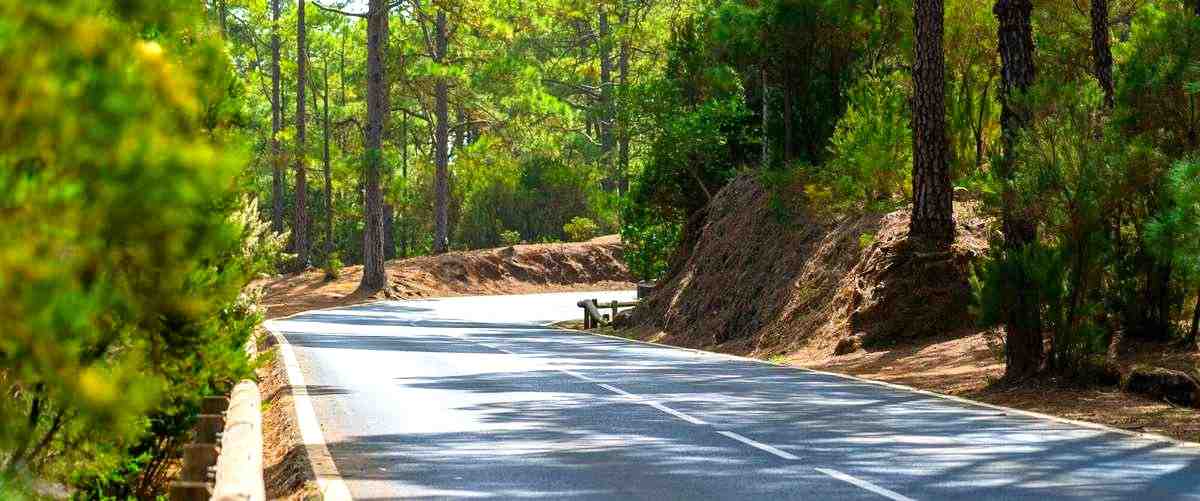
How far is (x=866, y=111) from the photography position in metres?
29.3

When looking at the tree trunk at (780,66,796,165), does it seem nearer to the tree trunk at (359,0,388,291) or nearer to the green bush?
the tree trunk at (359,0,388,291)

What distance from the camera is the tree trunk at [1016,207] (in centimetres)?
1803

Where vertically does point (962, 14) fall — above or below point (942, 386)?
above

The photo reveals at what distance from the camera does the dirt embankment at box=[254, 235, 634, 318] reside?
176 feet

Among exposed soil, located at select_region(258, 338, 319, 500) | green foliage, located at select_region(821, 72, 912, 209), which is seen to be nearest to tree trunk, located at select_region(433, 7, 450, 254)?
green foliage, located at select_region(821, 72, 912, 209)

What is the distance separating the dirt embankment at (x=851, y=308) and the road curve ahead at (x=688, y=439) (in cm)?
116

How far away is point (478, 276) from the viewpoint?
206 feet

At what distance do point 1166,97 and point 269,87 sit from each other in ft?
238

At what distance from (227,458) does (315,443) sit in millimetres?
5255

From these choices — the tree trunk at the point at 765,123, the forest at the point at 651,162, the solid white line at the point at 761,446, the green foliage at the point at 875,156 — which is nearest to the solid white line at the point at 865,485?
the solid white line at the point at 761,446

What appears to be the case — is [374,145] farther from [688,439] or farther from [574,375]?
[688,439]

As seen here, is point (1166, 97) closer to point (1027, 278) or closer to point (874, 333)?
point (1027, 278)

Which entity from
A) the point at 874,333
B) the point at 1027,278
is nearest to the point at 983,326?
the point at 1027,278

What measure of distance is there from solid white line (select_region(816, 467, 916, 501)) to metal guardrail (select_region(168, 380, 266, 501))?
155 inches
